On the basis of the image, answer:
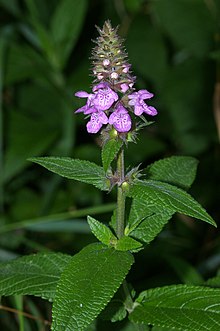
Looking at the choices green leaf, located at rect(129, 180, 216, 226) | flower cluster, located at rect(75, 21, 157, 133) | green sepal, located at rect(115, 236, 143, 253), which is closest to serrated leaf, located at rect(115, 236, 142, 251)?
green sepal, located at rect(115, 236, 143, 253)

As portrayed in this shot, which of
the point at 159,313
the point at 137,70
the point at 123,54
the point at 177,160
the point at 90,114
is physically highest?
the point at 137,70

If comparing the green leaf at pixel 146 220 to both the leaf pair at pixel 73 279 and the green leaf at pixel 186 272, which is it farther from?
the green leaf at pixel 186 272

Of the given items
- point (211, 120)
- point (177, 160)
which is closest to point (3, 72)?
point (211, 120)

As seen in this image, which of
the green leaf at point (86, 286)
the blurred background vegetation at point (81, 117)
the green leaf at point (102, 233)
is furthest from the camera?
the blurred background vegetation at point (81, 117)

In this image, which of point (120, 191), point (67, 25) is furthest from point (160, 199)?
point (67, 25)

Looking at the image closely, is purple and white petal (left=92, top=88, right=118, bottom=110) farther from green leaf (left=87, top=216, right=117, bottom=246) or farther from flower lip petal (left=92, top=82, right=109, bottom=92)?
green leaf (left=87, top=216, right=117, bottom=246)

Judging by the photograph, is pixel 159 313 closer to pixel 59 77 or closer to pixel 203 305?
pixel 203 305

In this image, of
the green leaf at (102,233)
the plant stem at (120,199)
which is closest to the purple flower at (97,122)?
the plant stem at (120,199)

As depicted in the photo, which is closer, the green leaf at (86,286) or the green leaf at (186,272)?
the green leaf at (86,286)
